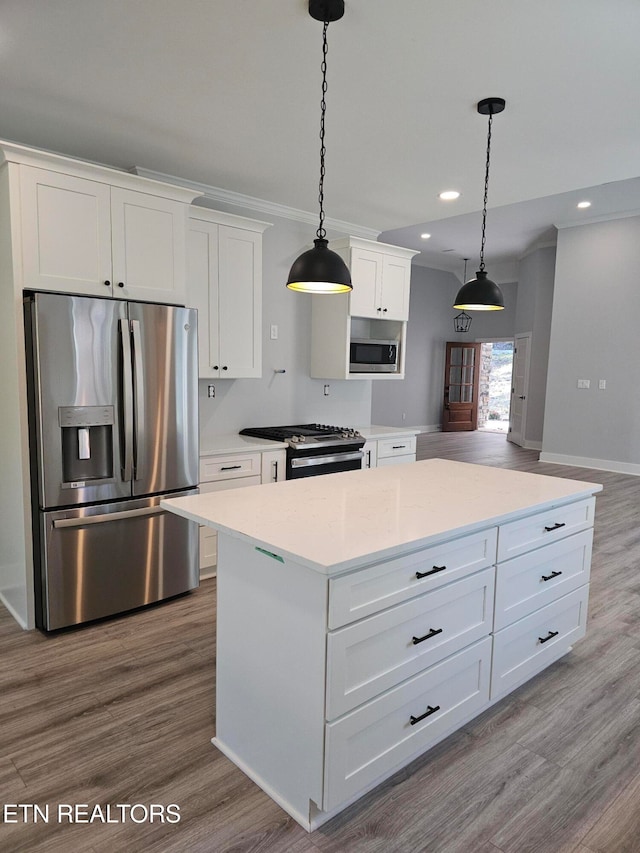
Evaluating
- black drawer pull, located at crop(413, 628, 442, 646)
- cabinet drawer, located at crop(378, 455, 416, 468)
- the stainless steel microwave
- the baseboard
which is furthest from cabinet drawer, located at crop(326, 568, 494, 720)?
the baseboard

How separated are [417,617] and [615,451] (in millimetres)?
6488

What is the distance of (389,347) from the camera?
4.96 metres

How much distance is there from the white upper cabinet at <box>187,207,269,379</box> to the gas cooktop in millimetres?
460

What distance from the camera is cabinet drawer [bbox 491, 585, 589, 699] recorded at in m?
2.24

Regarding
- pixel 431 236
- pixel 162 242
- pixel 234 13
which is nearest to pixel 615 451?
pixel 431 236

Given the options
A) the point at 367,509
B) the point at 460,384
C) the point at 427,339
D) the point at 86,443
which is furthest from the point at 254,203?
the point at 460,384

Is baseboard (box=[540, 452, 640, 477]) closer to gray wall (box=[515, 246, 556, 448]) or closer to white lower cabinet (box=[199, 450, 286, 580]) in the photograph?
gray wall (box=[515, 246, 556, 448])

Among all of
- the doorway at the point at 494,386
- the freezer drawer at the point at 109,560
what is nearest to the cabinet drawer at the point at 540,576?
the freezer drawer at the point at 109,560

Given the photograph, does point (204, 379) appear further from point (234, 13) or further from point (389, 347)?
point (234, 13)

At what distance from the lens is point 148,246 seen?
310cm

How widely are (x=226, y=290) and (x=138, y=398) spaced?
1.22 meters

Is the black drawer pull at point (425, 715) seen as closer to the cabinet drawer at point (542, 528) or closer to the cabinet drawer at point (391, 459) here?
the cabinet drawer at point (542, 528)

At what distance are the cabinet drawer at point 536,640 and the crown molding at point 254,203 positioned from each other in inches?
122

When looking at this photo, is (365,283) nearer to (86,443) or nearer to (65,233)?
(65,233)
